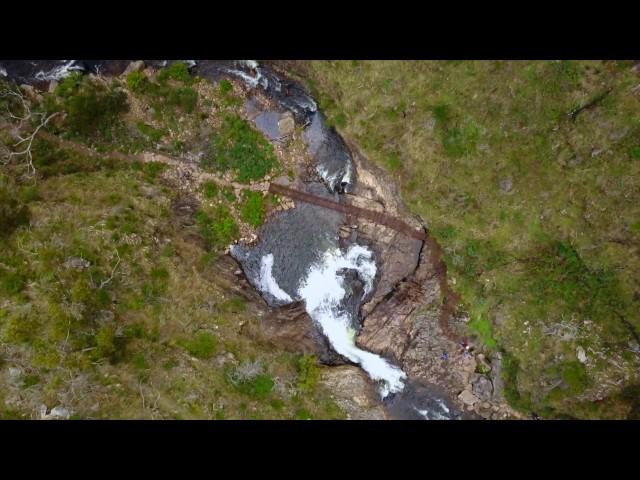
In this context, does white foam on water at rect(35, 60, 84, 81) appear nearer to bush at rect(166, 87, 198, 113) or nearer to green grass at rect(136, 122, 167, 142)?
green grass at rect(136, 122, 167, 142)

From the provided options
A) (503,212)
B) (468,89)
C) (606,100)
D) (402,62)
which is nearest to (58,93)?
(402,62)

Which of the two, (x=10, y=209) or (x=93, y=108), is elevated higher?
(x=93, y=108)

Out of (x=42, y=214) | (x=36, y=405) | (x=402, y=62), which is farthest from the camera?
(x=402, y=62)

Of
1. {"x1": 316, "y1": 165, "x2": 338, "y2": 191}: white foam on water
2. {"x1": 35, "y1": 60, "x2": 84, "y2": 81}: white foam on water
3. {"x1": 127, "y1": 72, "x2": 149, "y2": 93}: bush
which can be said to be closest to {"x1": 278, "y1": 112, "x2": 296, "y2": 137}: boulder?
{"x1": 316, "y1": 165, "x2": 338, "y2": 191}: white foam on water

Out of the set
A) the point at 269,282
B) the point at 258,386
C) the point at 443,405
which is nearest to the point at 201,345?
the point at 258,386

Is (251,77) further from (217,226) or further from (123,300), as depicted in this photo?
(123,300)

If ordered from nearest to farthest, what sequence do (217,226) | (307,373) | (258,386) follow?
(258,386), (307,373), (217,226)

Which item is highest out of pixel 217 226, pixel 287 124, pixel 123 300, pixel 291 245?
pixel 287 124

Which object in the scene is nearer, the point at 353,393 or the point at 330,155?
the point at 353,393

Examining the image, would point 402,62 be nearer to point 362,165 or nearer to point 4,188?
point 362,165
